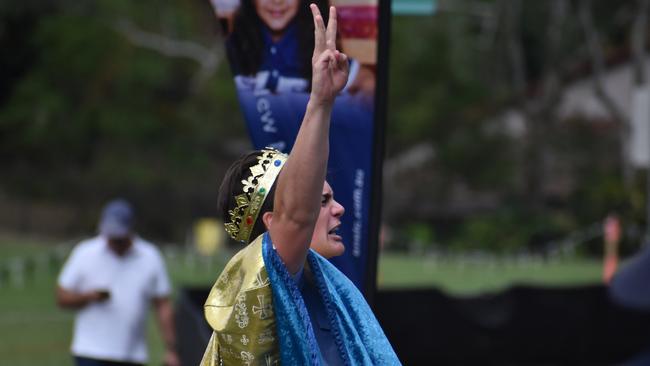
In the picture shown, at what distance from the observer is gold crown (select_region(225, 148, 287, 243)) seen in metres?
2.91

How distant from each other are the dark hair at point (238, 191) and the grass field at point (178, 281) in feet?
33.9

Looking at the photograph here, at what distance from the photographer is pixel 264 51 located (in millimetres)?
4590

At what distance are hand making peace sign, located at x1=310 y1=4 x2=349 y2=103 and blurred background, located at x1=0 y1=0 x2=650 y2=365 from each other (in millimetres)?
31293

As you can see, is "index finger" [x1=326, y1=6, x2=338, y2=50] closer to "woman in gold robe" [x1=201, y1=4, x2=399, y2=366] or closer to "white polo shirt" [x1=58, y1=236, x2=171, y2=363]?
"woman in gold robe" [x1=201, y1=4, x2=399, y2=366]

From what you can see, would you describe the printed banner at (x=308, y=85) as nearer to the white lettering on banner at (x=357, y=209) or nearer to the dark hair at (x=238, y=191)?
the white lettering on banner at (x=357, y=209)

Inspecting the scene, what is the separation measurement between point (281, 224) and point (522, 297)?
1101cm

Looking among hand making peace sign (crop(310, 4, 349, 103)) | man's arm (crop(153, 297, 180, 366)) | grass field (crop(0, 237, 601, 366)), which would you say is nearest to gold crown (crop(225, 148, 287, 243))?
hand making peace sign (crop(310, 4, 349, 103))

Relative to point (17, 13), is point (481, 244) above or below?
below

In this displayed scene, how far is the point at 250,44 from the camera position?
181 inches

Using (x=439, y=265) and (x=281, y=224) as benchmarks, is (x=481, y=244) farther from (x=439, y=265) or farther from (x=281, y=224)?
(x=281, y=224)

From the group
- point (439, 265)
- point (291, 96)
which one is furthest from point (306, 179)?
point (439, 265)

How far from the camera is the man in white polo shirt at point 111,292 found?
24.7 feet

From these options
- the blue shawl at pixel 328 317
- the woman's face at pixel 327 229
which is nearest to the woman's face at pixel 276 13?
the woman's face at pixel 327 229

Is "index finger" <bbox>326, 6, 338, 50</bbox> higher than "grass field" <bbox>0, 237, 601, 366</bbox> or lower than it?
higher
